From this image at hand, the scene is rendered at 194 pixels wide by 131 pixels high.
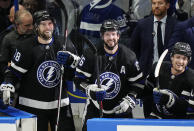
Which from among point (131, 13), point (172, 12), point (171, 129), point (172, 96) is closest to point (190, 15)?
point (172, 12)

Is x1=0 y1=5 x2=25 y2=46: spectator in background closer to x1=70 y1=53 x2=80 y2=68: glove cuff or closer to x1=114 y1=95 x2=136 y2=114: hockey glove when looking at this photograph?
x1=70 y1=53 x2=80 y2=68: glove cuff

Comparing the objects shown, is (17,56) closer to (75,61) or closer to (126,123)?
(75,61)

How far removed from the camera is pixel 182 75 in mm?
4176

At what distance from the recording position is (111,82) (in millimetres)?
4266

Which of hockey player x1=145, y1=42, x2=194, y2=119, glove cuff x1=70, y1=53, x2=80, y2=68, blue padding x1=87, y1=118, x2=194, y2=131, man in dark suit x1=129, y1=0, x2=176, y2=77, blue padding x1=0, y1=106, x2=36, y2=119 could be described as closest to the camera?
blue padding x1=87, y1=118, x2=194, y2=131

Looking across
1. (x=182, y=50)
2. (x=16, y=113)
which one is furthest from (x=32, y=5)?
(x=16, y=113)

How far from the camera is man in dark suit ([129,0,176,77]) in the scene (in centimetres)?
481

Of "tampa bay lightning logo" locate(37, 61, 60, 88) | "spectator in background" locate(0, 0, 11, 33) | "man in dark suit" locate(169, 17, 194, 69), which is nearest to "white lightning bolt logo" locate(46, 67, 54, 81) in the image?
"tampa bay lightning logo" locate(37, 61, 60, 88)

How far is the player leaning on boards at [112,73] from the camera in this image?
4246mm

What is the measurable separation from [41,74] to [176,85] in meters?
1.22

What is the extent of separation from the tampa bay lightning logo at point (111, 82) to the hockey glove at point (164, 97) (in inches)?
15.6

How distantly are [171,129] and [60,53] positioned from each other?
5.14 ft

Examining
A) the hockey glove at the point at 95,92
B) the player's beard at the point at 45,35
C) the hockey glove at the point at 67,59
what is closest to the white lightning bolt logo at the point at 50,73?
the hockey glove at the point at 67,59

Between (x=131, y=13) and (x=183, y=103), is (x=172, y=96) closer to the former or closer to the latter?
(x=183, y=103)
